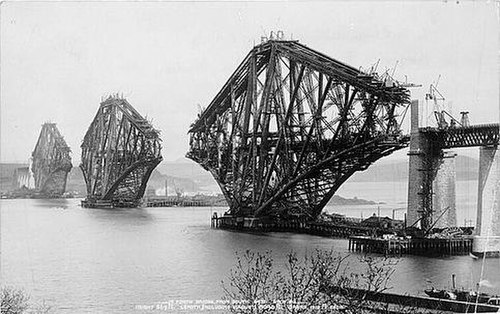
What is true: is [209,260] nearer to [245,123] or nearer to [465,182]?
[465,182]

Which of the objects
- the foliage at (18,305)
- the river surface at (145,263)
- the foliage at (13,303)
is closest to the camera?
the foliage at (13,303)

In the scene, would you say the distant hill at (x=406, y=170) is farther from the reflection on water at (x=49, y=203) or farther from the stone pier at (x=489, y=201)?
the reflection on water at (x=49, y=203)

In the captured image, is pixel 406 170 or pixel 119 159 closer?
pixel 406 170

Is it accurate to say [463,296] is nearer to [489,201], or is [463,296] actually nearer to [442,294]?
[442,294]

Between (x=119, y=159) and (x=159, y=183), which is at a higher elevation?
(x=119, y=159)

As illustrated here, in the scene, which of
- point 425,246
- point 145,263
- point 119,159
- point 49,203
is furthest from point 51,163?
point 425,246

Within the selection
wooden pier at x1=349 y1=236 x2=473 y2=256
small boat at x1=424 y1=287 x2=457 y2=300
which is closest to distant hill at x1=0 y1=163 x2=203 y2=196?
wooden pier at x1=349 y1=236 x2=473 y2=256

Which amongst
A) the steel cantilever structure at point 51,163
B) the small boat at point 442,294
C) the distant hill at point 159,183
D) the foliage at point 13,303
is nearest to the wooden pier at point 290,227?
the steel cantilever structure at point 51,163
